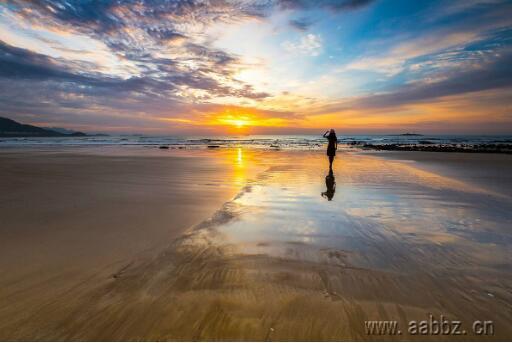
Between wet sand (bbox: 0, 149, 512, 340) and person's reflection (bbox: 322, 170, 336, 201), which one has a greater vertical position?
person's reflection (bbox: 322, 170, 336, 201)

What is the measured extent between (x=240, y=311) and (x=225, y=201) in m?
5.17

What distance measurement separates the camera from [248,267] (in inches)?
152

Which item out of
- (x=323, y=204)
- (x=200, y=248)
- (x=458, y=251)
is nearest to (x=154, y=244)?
(x=200, y=248)

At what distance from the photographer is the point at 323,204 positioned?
7.45 m

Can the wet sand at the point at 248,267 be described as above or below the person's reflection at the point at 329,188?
below

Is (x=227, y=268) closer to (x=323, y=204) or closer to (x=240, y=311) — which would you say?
(x=240, y=311)

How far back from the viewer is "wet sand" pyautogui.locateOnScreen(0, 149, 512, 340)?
2.71 metres

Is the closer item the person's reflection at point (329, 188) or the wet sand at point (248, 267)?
the wet sand at point (248, 267)

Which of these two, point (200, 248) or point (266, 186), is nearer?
point (200, 248)

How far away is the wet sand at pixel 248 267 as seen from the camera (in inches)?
107

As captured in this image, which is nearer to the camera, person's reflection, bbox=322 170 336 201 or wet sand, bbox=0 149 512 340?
wet sand, bbox=0 149 512 340

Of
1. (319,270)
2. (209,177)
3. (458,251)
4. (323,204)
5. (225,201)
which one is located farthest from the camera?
(209,177)

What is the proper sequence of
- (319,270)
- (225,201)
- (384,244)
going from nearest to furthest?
(319,270), (384,244), (225,201)

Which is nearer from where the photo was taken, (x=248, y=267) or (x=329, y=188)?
(x=248, y=267)
